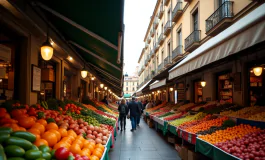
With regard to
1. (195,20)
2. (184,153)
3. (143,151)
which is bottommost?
(143,151)

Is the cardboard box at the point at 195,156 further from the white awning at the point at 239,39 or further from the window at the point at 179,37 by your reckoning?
the window at the point at 179,37

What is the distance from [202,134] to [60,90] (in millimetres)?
5396

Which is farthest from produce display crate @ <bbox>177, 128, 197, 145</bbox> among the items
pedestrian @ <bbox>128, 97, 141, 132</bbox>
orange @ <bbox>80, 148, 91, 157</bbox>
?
pedestrian @ <bbox>128, 97, 141, 132</bbox>

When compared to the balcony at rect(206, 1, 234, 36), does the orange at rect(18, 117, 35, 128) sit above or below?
below

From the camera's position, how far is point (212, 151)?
453 cm

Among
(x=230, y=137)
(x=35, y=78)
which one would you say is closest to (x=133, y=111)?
(x=35, y=78)

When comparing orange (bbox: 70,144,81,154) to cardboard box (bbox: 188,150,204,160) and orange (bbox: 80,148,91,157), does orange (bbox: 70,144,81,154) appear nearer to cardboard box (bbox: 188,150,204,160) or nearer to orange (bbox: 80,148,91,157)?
orange (bbox: 80,148,91,157)

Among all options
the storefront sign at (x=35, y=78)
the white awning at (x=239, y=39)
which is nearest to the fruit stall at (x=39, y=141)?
the storefront sign at (x=35, y=78)

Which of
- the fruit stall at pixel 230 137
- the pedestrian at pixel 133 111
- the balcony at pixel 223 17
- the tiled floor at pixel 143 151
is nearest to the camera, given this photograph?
the fruit stall at pixel 230 137

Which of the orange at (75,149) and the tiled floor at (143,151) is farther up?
the orange at (75,149)

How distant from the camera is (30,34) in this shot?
531 centimetres

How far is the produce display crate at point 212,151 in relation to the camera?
12.6 feet

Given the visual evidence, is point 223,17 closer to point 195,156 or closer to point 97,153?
point 195,156

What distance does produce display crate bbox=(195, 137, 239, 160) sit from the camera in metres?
3.84
